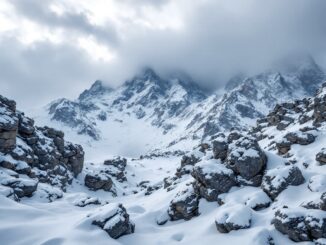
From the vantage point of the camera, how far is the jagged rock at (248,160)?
114 ft

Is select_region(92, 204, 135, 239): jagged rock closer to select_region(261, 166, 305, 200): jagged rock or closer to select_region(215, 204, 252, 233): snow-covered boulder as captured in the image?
select_region(215, 204, 252, 233): snow-covered boulder

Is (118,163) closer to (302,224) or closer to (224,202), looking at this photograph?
(224,202)

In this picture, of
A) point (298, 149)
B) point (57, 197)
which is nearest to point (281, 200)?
point (298, 149)

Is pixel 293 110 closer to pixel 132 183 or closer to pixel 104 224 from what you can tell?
pixel 132 183

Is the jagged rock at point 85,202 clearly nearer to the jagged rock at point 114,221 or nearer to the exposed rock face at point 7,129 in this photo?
the jagged rock at point 114,221

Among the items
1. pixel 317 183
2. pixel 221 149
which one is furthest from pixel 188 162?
pixel 317 183

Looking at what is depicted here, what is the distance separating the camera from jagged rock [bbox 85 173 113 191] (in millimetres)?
78762

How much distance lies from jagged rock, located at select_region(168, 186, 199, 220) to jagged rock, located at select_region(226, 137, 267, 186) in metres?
5.17

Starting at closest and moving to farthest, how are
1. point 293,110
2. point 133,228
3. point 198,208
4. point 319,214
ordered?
point 319,214
point 133,228
point 198,208
point 293,110

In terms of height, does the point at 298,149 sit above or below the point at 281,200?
above

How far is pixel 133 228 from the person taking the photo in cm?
2881

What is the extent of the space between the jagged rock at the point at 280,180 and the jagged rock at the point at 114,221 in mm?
12113

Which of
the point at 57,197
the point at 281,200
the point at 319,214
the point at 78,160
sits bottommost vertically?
the point at 319,214

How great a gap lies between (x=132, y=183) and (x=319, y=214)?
83.6 m
